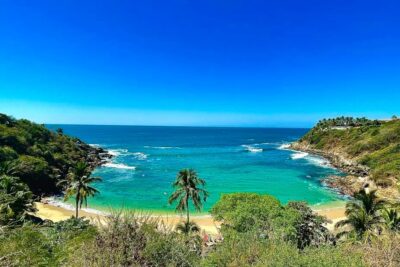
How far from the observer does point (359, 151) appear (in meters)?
105

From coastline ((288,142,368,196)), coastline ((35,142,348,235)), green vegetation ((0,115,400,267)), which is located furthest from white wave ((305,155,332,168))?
green vegetation ((0,115,400,267))

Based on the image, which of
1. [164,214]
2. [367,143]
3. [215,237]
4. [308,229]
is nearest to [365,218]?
[308,229]

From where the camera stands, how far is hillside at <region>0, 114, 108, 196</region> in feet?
219

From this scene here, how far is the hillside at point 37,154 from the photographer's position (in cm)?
6681

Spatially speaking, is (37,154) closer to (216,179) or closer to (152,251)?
(216,179)

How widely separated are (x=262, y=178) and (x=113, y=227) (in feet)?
231

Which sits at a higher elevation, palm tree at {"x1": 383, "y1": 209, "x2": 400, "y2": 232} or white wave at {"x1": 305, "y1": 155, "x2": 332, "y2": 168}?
palm tree at {"x1": 383, "y1": 209, "x2": 400, "y2": 232}

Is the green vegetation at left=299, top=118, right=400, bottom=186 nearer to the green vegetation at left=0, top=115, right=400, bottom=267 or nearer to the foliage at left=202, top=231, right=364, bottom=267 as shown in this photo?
the green vegetation at left=0, top=115, right=400, bottom=267

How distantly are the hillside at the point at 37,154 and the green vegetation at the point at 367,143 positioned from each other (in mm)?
75113

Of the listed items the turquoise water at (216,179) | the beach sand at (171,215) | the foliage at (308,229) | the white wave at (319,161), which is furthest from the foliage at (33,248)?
the white wave at (319,161)

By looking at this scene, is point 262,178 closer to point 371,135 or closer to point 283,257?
point 371,135

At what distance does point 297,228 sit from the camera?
3506 cm

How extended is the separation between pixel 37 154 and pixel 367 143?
104760 mm

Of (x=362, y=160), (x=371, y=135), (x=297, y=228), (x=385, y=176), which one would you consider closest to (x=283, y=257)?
(x=297, y=228)
